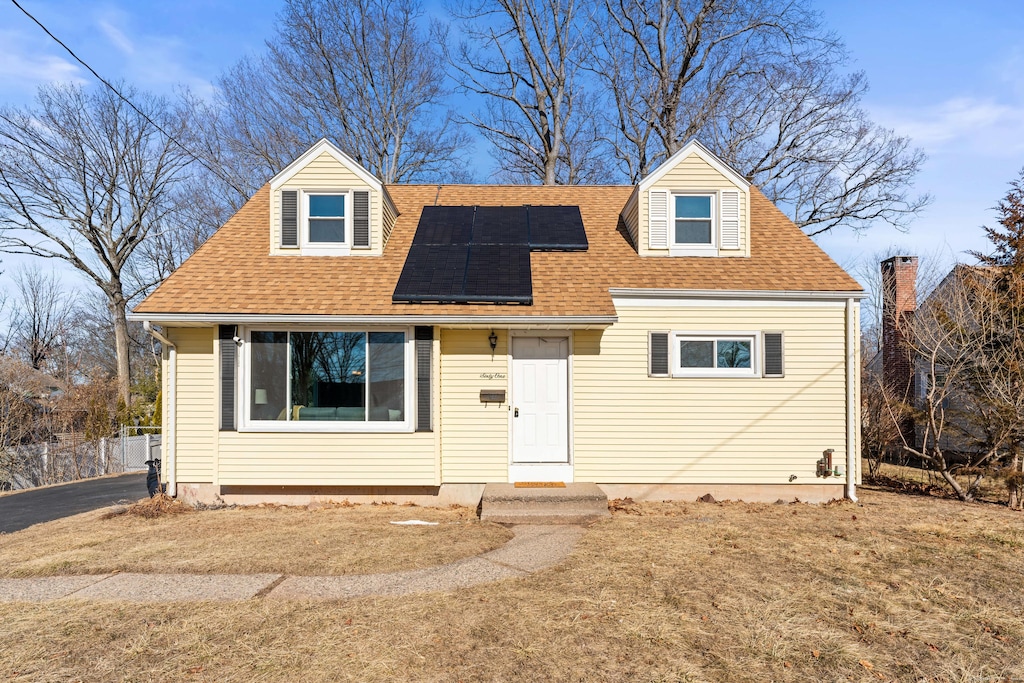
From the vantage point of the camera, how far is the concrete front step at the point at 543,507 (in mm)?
8391

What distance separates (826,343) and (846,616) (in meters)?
Result: 5.80

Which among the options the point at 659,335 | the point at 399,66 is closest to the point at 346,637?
the point at 659,335

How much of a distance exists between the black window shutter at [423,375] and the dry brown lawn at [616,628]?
3.46m

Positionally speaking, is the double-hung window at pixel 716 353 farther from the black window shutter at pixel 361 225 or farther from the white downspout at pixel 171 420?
Result: the white downspout at pixel 171 420

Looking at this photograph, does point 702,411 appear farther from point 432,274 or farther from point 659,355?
point 432,274

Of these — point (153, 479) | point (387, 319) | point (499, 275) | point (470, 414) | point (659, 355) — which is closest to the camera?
point (387, 319)

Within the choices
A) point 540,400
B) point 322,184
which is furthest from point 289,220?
point 540,400

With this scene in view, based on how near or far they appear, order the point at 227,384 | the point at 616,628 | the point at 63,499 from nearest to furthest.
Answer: the point at 616,628 → the point at 227,384 → the point at 63,499

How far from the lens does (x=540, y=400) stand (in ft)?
32.1

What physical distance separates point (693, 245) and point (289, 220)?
7192 millimetres

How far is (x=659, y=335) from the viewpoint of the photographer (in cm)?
974

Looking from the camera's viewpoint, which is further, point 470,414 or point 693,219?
point 693,219

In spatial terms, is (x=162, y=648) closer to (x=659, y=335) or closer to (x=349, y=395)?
(x=349, y=395)

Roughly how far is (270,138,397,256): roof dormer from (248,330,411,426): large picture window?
2.00 m
